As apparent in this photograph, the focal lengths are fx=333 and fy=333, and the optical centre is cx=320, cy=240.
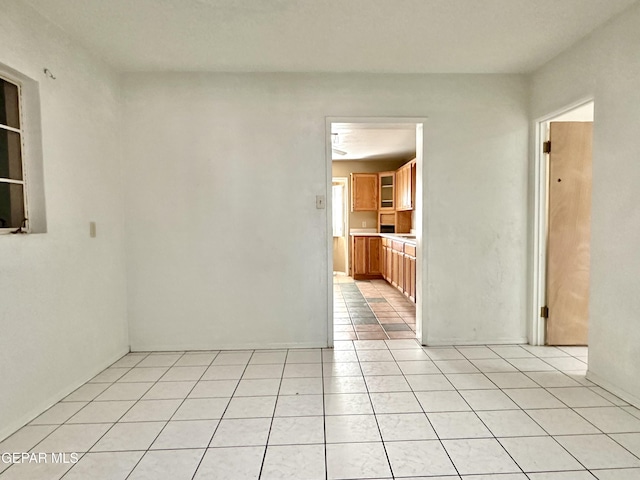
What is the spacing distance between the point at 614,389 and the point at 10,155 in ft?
13.6

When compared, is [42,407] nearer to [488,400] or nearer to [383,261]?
[488,400]

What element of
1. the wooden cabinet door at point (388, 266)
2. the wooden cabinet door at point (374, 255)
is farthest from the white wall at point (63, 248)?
the wooden cabinet door at point (374, 255)

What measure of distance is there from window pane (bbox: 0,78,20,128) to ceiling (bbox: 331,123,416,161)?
2809mm

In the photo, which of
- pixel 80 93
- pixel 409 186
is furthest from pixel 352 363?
pixel 409 186

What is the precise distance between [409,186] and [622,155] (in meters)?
3.62

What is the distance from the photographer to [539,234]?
303cm

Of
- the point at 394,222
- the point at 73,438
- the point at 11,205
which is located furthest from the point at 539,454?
the point at 394,222

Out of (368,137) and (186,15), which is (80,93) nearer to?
(186,15)

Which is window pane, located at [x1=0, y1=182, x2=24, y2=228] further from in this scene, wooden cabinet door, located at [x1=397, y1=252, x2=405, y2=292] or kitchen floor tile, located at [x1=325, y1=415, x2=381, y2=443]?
wooden cabinet door, located at [x1=397, y1=252, x2=405, y2=292]

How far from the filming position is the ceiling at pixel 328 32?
2.07 meters

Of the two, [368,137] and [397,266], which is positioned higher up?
[368,137]

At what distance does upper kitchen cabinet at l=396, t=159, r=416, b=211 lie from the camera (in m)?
5.62

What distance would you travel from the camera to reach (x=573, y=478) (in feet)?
4.88

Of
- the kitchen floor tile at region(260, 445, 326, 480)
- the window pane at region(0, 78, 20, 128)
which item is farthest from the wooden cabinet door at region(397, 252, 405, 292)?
the window pane at region(0, 78, 20, 128)
